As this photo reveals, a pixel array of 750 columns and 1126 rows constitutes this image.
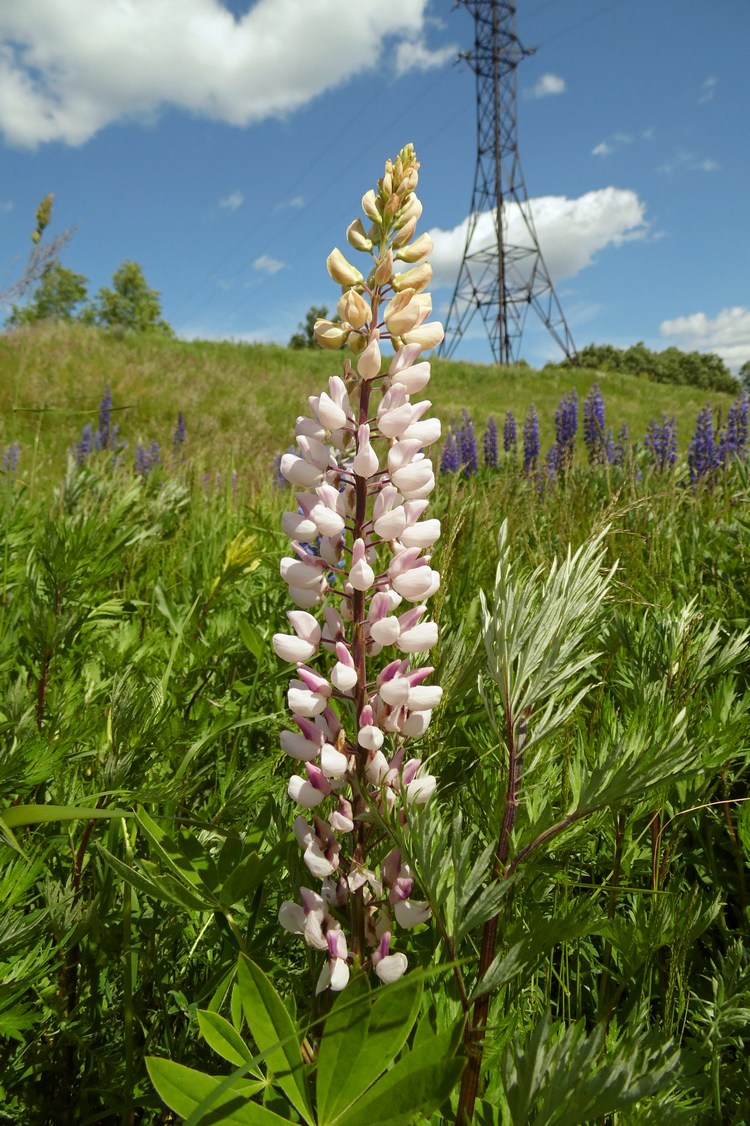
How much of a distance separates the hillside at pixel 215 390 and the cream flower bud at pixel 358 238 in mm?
6260

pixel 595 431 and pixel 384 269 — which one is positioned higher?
pixel 384 269

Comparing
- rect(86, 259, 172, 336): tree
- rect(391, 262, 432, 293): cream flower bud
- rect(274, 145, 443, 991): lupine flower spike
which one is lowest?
rect(274, 145, 443, 991): lupine flower spike

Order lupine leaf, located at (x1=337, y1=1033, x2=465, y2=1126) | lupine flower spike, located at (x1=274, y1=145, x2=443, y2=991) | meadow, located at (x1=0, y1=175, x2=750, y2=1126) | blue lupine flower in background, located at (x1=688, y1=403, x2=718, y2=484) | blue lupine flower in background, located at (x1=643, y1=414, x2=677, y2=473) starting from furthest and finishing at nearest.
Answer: blue lupine flower in background, located at (x1=643, y1=414, x2=677, y2=473) < blue lupine flower in background, located at (x1=688, y1=403, x2=718, y2=484) < lupine flower spike, located at (x1=274, y1=145, x2=443, y2=991) < meadow, located at (x1=0, y1=175, x2=750, y2=1126) < lupine leaf, located at (x1=337, y1=1033, x2=465, y2=1126)

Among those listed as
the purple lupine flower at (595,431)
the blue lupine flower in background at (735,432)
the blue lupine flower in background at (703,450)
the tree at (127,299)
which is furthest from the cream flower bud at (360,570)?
the tree at (127,299)

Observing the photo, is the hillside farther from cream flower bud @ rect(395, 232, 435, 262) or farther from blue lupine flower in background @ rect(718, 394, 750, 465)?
cream flower bud @ rect(395, 232, 435, 262)

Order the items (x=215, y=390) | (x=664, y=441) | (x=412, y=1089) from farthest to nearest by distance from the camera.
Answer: (x=215, y=390), (x=664, y=441), (x=412, y=1089)

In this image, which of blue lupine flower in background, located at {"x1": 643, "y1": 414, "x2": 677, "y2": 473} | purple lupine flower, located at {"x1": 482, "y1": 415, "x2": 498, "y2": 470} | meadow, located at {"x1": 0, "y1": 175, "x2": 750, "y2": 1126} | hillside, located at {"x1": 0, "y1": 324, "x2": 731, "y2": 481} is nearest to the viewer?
meadow, located at {"x1": 0, "y1": 175, "x2": 750, "y2": 1126}

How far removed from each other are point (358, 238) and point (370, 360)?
0.72 ft

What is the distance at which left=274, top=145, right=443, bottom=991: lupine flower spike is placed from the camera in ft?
2.41

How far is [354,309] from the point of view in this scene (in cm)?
84

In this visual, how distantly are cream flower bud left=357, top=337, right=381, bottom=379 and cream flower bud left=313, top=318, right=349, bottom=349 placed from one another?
7cm

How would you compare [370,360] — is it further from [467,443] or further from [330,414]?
[467,443]

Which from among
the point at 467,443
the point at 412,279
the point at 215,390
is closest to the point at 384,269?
the point at 412,279

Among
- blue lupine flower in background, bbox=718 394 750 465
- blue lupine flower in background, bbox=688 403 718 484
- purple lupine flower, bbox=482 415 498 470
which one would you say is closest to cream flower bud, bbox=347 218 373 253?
blue lupine flower in background, bbox=688 403 718 484
